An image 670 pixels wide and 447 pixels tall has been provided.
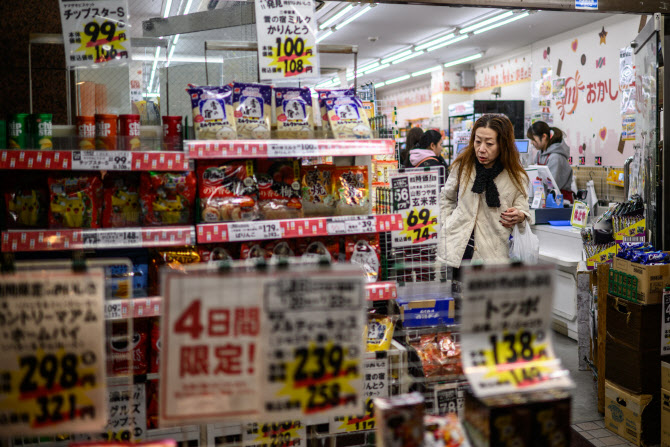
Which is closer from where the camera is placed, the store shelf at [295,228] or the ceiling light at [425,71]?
the store shelf at [295,228]

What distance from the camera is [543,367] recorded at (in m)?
1.45

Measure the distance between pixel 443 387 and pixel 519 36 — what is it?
10087 mm

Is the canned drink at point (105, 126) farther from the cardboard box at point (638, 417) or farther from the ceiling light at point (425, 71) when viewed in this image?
the ceiling light at point (425, 71)

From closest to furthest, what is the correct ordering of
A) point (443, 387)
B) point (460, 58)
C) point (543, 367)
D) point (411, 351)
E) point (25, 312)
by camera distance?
point (25, 312) → point (543, 367) → point (443, 387) → point (411, 351) → point (460, 58)

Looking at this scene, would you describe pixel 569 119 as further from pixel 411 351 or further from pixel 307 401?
pixel 307 401

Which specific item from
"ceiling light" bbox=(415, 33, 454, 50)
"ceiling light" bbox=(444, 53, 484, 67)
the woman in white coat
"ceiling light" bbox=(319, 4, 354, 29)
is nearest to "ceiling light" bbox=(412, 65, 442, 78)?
"ceiling light" bbox=(444, 53, 484, 67)

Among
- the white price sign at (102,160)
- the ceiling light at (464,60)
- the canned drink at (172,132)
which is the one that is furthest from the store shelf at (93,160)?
the ceiling light at (464,60)

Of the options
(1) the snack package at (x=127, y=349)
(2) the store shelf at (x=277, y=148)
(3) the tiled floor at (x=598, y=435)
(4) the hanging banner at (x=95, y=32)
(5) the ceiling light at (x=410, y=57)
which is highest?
(5) the ceiling light at (x=410, y=57)

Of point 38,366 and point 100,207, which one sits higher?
point 100,207

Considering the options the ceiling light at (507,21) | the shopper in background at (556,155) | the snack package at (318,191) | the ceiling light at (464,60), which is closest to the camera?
the snack package at (318,191)

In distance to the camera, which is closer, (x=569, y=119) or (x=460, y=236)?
(x=460, y=236)

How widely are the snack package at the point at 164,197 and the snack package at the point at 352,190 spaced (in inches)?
29.2

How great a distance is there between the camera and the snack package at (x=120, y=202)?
2803 mm

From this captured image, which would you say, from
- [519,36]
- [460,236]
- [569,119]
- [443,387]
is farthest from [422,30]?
[443,387]
